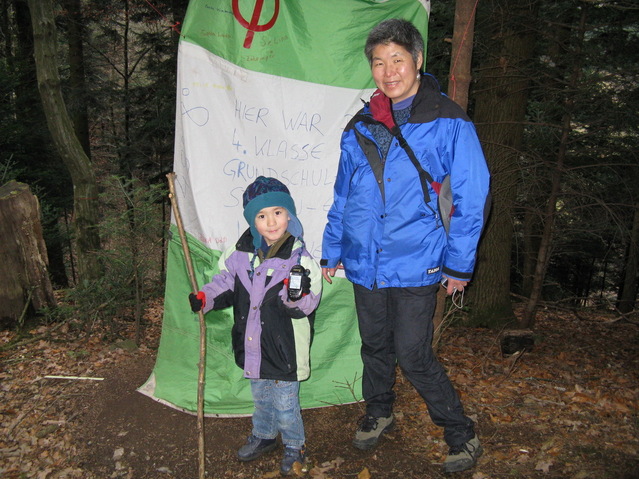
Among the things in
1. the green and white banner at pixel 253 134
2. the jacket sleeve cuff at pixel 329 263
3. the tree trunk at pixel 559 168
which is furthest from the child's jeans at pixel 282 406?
the tree trunk at pixel 559 168

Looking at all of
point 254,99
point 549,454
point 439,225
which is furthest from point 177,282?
point 549,454

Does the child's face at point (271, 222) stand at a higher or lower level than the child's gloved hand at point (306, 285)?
higher

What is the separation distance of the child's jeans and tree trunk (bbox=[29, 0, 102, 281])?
403 cm

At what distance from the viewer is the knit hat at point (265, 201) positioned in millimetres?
2520

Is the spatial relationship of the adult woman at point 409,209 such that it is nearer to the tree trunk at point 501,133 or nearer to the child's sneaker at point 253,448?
the child's sneaker at point 253,448

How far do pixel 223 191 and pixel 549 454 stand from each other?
8.91 ft

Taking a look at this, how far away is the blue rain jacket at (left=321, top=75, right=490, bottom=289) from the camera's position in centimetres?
225

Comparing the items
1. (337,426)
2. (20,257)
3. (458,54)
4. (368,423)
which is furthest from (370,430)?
(20,257)

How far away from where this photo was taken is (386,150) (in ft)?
8.11

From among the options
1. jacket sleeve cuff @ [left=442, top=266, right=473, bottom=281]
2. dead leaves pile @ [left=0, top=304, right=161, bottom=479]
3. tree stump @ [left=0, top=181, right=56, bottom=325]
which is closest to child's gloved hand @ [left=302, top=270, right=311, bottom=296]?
jacket sleeve cuff @ [left=442, top=266, right=473, bottom=281]

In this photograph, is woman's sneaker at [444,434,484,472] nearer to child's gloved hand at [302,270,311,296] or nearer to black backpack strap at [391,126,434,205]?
child's gloved hand at [302,270,311,296]

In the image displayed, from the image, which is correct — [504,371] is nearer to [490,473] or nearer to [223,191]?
[490,473]

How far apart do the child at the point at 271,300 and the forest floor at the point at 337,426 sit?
507mm

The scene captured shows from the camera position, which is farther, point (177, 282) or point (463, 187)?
point (177, 282)
